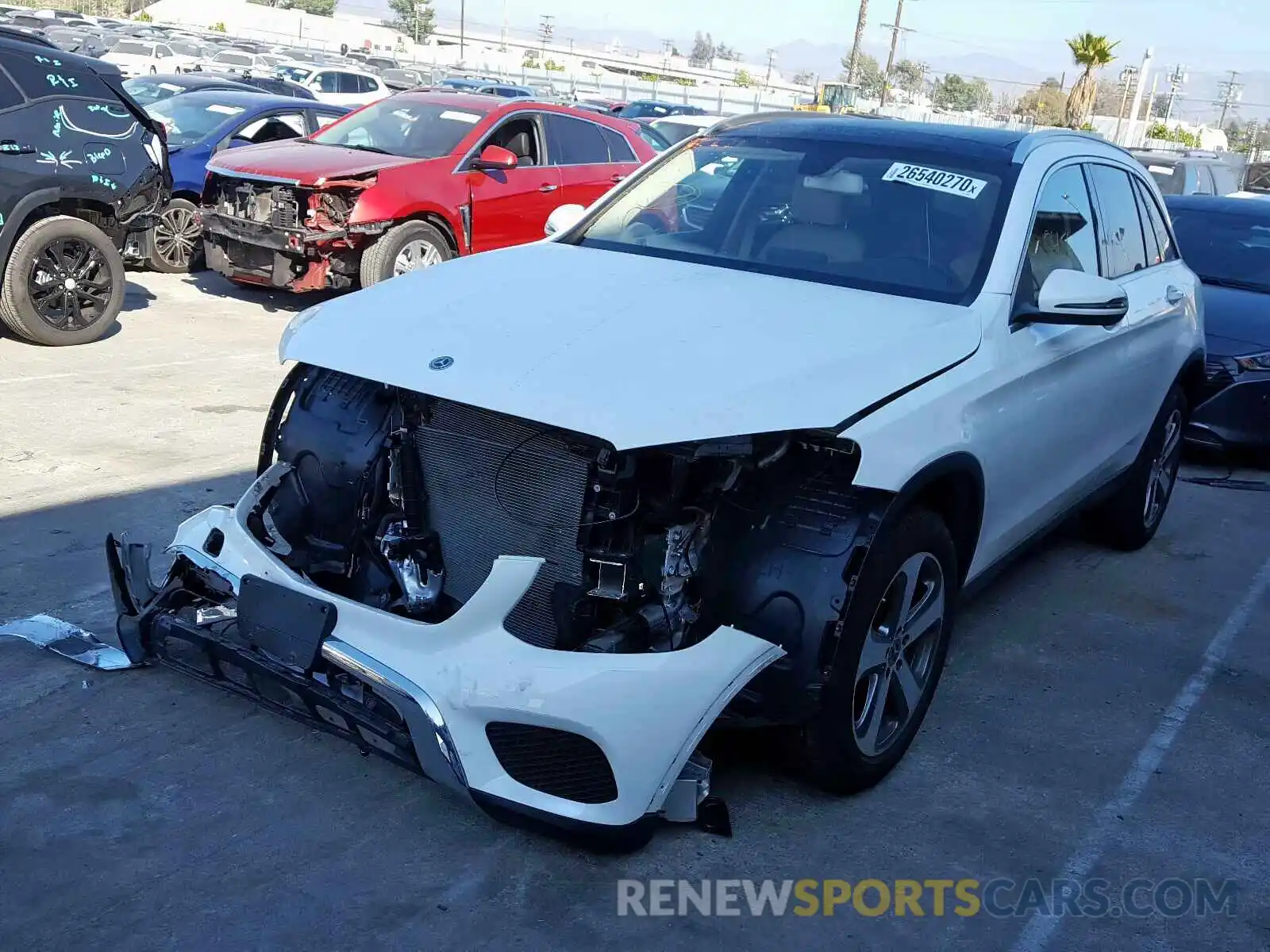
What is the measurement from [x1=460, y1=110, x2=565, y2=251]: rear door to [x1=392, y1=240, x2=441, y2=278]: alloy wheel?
40 cm

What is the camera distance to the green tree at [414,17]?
312 ft

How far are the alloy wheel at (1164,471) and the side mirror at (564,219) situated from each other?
2.97 m

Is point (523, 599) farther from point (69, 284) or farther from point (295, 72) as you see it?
point (295, 72)

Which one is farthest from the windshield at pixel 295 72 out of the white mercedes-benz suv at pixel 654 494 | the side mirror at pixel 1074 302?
the side mirror at pixel 1074 302

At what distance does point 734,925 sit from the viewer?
312 cm

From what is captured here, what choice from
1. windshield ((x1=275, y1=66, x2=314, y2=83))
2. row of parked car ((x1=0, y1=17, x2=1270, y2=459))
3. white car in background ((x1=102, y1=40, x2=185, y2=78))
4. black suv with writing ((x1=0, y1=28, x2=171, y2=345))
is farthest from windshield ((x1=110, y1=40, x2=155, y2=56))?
black suv with writing ((x1=0, y1=28, x2=171, y2=345))

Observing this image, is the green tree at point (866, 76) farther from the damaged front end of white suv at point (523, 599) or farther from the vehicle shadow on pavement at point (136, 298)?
the damaged front end of white suv at point (523, 599)

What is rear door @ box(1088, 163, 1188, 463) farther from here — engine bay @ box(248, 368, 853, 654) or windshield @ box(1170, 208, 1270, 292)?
windshield @ box(1170, 208, 1270, 292)

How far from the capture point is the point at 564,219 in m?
5.12

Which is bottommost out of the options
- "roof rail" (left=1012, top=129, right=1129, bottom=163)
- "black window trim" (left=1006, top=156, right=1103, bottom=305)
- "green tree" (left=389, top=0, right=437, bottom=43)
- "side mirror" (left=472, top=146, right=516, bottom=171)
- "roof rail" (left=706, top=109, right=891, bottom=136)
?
"green tree" (left=389, top=0, right=437, bottom=43)

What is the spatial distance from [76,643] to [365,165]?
21.1 ft

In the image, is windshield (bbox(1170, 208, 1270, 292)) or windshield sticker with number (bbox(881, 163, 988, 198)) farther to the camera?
windshield (bbox(1170, 208, 1270, 292))

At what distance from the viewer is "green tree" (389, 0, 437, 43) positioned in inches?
3749

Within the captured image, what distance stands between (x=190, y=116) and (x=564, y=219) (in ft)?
28.5
